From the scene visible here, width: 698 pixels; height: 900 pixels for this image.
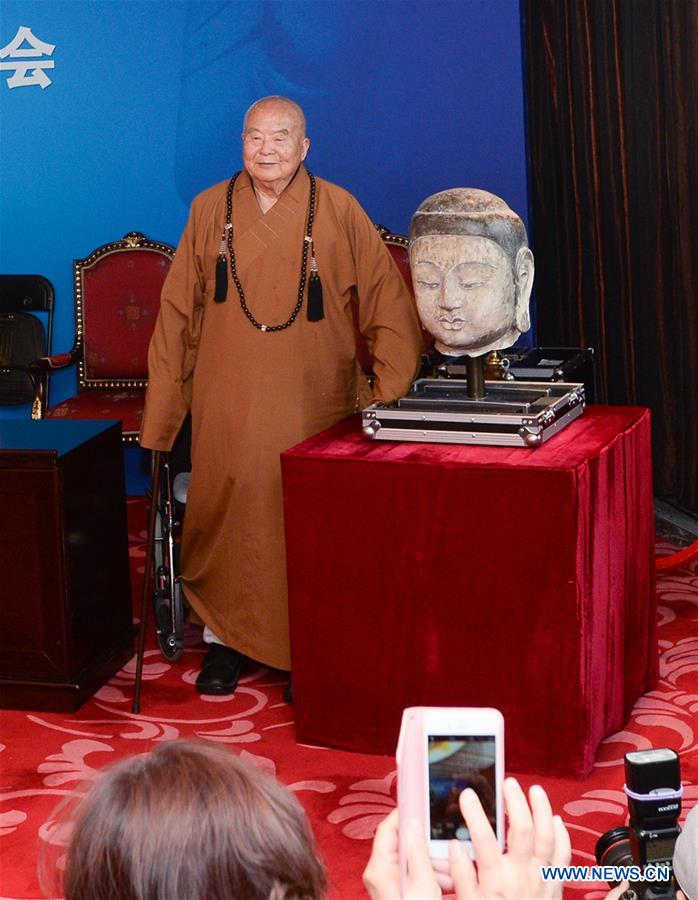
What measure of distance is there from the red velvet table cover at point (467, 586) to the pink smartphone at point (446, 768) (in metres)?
1.56

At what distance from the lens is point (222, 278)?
3.46 meters

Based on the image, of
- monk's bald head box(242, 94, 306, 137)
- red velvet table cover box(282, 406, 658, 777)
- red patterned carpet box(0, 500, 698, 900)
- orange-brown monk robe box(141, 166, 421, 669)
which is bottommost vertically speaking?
red patterned carpet box(0, 500, 698, 900)

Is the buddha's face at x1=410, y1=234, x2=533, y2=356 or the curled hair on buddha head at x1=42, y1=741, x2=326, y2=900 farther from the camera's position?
the buddha's face at x1=410, y1=234, x2=533, y2=356

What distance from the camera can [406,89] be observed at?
4.97 meters

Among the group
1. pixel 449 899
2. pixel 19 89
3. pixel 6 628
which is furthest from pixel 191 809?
pixel 19 89

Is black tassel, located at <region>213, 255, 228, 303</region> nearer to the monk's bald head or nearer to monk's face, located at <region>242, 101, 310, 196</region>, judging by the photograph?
monk's face, located at <region>242, 101, 310, 196</region>

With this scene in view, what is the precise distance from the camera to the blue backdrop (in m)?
4.92

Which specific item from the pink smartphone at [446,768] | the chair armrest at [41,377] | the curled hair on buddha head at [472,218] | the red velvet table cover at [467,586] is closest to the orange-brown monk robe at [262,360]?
the red velvet table cover at [467,586]

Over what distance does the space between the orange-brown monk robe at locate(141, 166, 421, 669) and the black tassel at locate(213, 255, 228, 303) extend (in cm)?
1

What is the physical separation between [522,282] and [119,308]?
239cm

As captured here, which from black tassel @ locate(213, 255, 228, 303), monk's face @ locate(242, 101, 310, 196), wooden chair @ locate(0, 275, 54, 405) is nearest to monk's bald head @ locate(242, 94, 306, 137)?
monk's face @ locate(242, 101, 310, 196)

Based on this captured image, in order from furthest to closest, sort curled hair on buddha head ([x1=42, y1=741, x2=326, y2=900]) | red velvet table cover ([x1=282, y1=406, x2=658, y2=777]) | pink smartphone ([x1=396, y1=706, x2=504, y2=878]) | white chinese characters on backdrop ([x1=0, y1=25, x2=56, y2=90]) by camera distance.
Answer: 1. white chinese characters on backdrop ([x1=0, y1=25, x2=56, y2=90])
2. red velvet table cover ([x1=282, y1=406, x2=658, y2=777])
3. pink smartphone ([x1=396, y1=706, x2=504, y2=878])
4. curled hair on buddha head ([x1=42, y1=741, x2=326, y2=900])

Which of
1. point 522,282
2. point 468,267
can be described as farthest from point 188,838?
point 522,282

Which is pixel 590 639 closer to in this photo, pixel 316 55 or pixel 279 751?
pixel 279 751
